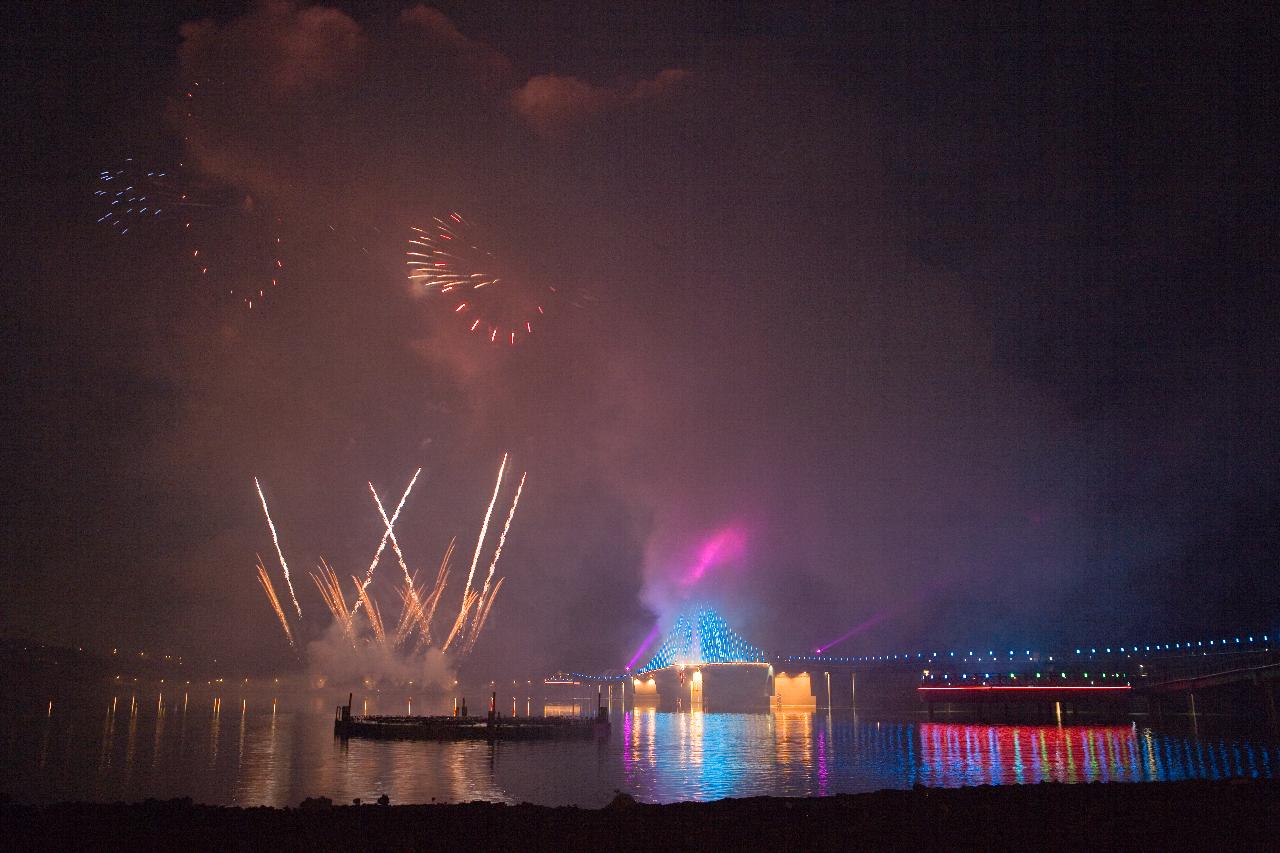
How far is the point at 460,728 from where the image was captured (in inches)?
2630

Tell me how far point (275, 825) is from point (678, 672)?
176729 millimetres

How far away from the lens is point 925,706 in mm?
148750

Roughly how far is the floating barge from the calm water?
2369mm

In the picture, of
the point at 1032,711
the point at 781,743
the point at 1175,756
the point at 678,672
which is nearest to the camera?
the point at 1175,756

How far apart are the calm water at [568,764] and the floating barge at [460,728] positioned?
2369 mm

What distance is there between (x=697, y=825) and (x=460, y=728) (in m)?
49.4

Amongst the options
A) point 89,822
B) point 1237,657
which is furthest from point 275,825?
point 1237,657

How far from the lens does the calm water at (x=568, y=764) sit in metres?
35.0

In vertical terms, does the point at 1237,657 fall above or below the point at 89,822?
above

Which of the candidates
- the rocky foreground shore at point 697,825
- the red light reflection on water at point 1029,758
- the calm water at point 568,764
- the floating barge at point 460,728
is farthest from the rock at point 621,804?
the floating barge at point 460,728

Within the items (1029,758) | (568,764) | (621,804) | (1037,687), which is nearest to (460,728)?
(568,764)

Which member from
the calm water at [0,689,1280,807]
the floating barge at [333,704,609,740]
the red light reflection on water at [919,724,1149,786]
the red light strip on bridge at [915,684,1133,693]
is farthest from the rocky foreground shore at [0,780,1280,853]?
the red light strip on bridge at [915,684,1133,693]

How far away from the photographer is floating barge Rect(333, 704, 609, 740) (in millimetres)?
65000

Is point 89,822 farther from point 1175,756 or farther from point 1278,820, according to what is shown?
point 1175,756
